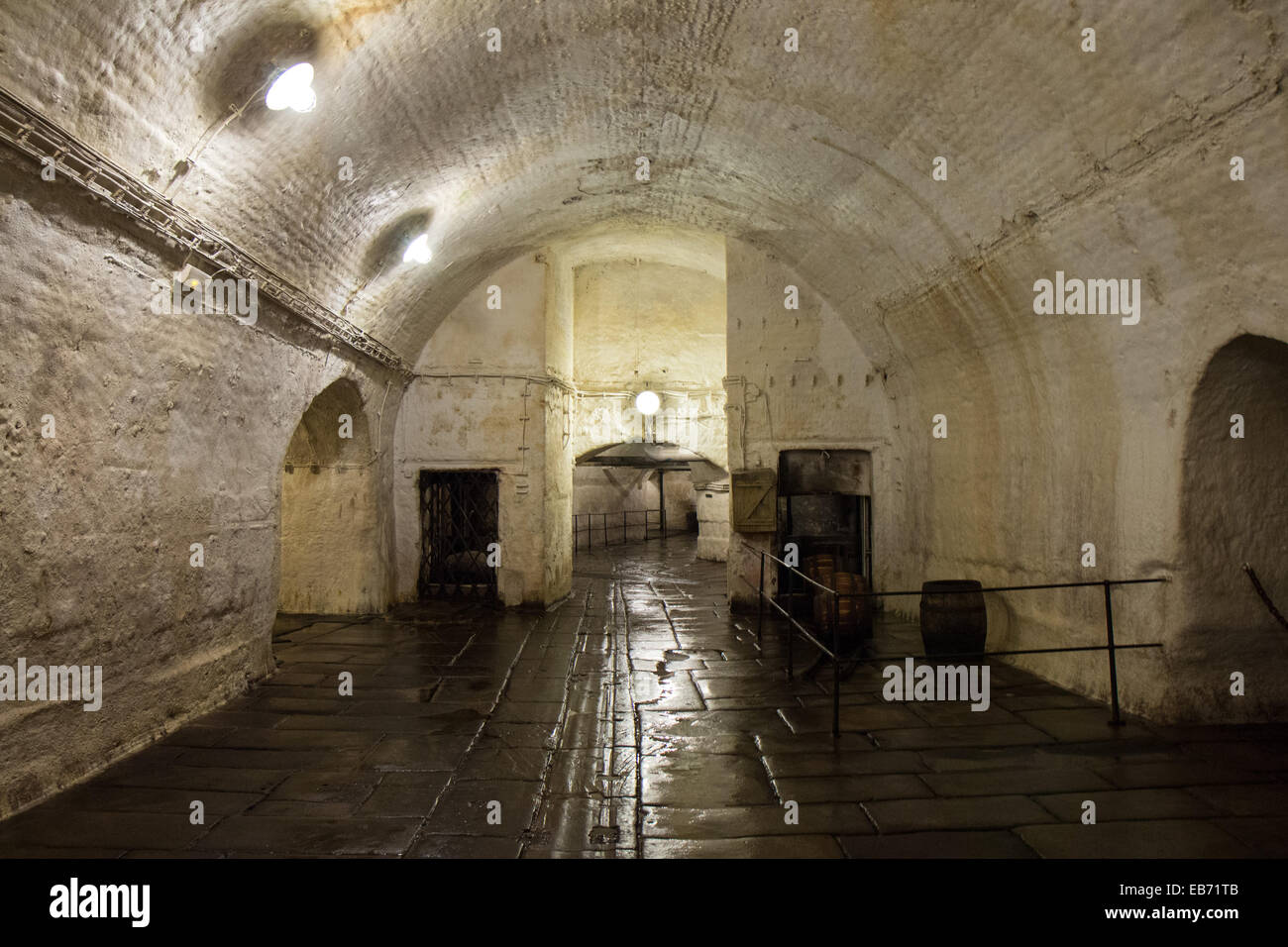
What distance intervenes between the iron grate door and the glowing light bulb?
382 centimetres

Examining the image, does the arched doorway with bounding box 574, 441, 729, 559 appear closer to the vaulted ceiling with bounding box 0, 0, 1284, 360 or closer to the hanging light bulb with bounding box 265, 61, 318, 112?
the vaulted ceiling with bounding box 0, 0, 1284, 360

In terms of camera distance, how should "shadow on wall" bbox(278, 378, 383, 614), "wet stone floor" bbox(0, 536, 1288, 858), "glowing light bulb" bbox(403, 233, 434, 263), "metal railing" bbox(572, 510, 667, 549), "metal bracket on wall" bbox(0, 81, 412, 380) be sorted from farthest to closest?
"metal railing" bbox(572, 510, 667, 549), "shadow on wall" bbox(278, 378, 383, 614), "glowing light bulb" bbox(403, 233, 434, 263), "wet stone floor" bbox(0, 536, 1288, 858), "metal bracket on wall" bbox(0, 81, 412, 380)

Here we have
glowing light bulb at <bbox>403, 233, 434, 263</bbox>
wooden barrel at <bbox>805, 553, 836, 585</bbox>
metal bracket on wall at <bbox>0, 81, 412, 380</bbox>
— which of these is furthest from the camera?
wooden barrel at <bbox>805, 553, 836, 585</bbox>

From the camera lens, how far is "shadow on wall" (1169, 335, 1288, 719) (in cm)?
539

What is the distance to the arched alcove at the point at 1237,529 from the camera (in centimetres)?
538

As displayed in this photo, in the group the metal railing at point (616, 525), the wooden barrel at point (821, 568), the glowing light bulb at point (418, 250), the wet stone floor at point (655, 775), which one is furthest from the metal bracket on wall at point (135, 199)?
the metal railing at point (616, 525)

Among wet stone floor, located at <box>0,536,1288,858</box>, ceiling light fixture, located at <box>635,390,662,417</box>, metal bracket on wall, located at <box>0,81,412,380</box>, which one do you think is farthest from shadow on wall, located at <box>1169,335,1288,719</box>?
ceiling light fixture, located at <box>635,390,662,417</box>

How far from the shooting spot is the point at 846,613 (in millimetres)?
7488

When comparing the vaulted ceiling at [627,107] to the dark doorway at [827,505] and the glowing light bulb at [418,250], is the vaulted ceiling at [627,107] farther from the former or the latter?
the dark doorway at [827,505]

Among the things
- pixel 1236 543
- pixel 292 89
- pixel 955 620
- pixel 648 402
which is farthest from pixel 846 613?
pixel 648 402

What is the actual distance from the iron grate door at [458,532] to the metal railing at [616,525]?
24.4 feet

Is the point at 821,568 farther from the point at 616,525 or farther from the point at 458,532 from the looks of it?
the point at 616,525

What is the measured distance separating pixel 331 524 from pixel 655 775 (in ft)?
22.2

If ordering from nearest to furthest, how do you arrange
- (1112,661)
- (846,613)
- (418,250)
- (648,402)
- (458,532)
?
1. (1112,661)
2. (846,613)
3. (418,250)
4. (458,532)
5. (648,402)
